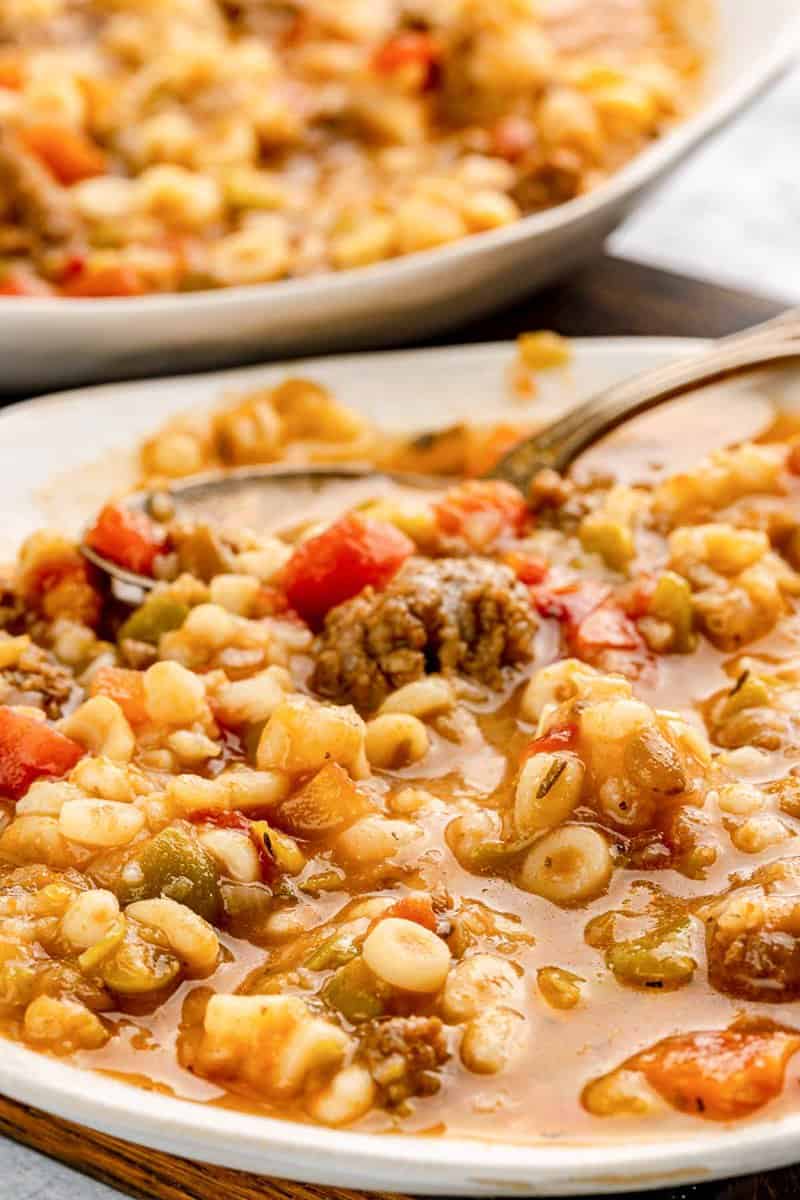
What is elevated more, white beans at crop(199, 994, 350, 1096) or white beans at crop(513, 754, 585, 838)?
white beans at crop(513, 754, 585, 838)

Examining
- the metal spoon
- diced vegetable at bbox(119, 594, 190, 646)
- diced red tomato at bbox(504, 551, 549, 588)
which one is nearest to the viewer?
diced vegetable at bbox(119, 594, 190, 646)

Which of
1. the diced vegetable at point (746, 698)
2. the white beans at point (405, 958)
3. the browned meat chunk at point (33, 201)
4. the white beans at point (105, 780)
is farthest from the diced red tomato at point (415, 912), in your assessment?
the browned meat chunk at point (33, 201)

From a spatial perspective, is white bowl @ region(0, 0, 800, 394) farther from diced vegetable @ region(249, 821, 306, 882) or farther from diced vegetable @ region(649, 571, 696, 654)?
diced vegetable @ region(249, 821, 306, 882)

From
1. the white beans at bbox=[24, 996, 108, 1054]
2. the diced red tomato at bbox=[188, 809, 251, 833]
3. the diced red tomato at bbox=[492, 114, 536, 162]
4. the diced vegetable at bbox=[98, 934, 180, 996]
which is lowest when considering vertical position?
the white beans at bbox=[24, 996, 108, 1054]

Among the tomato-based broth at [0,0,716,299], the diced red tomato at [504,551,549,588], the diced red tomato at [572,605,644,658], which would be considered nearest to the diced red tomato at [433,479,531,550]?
the diced red tomato at [504,551,549,588]

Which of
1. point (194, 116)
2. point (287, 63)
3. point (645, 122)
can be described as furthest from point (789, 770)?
point (287, 63)

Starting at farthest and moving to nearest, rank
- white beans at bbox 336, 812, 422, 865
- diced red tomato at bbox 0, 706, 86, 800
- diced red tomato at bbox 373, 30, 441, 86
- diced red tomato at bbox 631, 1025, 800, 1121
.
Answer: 1. diced red tomato at bbox 373, 30, 441, 86
2. diced red tomato at bbox 0, 706, 86, 800
3. white beans at bbox 336, 812, 422, 865
4. diced red tomato at bbox 631, 1025, 800, 1121

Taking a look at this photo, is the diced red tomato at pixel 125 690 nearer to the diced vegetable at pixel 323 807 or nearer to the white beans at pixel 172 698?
the white beans at pixel 172 698

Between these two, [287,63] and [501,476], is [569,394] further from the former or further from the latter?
[287,63]
